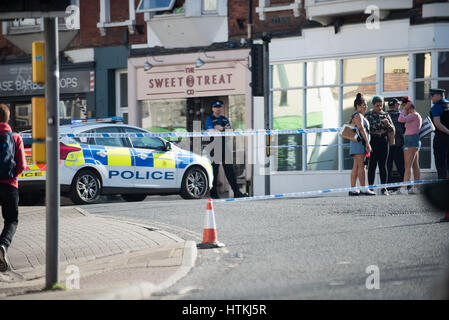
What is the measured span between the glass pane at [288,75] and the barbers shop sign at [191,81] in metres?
0.82

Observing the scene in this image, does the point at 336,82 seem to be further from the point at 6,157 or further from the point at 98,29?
the point at 6,157

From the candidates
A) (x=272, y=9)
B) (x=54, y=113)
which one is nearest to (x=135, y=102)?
(x=272, y=9)

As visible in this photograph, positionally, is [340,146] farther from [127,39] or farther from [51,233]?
[51,233]

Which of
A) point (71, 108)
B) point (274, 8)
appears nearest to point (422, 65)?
point (274, 8)

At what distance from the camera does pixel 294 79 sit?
21453 millimetres

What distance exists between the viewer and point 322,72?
21.1 meters

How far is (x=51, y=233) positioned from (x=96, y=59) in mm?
17599

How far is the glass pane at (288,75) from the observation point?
21.4 meters

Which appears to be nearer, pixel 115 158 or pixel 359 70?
pixel 115 158

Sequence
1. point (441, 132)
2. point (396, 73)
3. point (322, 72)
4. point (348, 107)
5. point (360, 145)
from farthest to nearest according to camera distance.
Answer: point (322, 72)
point (348, 107)
point (396, 73)
point (360, 145)
point (441, 132)

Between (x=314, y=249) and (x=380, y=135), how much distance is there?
702 centimetres

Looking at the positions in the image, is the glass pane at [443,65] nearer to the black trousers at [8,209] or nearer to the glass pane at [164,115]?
the glass pane at [164,115]

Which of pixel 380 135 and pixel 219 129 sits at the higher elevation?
pixel 219 129

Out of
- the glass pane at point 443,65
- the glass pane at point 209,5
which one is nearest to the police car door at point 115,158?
the glass pane at point 209,5
